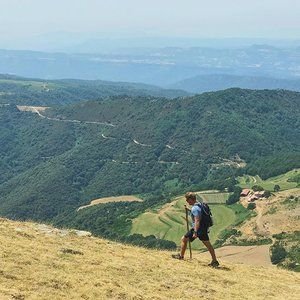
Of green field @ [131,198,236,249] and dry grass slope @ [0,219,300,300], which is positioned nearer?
dry grass slope @ [0,219,300,300]

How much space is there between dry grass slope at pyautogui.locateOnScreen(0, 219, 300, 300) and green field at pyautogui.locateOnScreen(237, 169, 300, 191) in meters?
120

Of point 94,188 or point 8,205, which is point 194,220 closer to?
point 8,205

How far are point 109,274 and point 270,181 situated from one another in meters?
144

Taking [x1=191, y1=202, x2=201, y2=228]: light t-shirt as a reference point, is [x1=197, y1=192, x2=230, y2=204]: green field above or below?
below

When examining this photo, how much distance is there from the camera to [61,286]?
15508mm

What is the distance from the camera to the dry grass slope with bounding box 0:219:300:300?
50.9 feet

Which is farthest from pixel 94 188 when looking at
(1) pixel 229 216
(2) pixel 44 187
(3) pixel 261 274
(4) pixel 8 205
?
(3) pixel 261 274

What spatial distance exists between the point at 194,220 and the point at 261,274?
417 cm

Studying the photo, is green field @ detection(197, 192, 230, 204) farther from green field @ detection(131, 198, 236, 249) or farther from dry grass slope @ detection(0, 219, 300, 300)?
dry grass slope @ detection(0, 219, 300, 300)

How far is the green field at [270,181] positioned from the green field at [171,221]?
18145mm

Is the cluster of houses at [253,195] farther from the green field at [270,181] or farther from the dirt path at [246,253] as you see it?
the dirt path at [246,253]

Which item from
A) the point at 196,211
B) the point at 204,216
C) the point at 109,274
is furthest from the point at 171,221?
the point at 109,274

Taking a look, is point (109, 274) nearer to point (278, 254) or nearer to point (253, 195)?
point (278, 254)

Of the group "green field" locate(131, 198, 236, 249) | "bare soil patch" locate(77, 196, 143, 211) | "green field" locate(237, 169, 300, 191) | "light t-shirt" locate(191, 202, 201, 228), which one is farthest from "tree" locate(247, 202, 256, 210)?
"light t-shirt" locate(191, 202, 201, 228)
